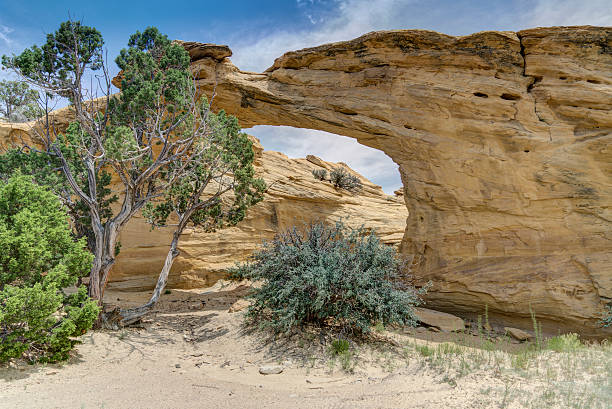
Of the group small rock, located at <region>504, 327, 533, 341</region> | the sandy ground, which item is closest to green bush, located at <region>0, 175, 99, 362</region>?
the sandy ground

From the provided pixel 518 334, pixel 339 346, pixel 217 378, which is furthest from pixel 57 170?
pixel 518 334

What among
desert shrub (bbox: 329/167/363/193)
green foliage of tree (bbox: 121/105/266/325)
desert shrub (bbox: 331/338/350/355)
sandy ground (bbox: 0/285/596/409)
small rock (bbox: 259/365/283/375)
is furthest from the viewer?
desert shrub (bbox: 329/167/363/193)

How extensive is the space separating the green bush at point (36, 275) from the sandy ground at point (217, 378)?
0.39 meters

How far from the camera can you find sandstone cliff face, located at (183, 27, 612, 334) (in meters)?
10.4

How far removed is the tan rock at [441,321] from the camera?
10172 millimetres

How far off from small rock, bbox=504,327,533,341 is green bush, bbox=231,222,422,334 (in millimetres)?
3694

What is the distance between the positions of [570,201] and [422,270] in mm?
4618

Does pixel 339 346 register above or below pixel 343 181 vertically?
below

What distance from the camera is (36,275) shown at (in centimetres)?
631

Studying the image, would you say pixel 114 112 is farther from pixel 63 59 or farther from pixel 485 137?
pixel 485 137

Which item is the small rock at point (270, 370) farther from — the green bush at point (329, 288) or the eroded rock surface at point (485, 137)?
the eroded rock surface at point (485, 137)

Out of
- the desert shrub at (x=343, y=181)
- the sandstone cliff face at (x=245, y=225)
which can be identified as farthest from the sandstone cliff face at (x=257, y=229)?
the desert shrub at (x=343, y=181)

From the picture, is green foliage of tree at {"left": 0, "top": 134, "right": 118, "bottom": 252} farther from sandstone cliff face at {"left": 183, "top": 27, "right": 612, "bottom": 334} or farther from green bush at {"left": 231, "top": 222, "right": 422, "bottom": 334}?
sandstone cliff face at {"left": 183, "top": 27, "right": 612, "bottom": 334}

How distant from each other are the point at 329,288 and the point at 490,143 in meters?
7.32
